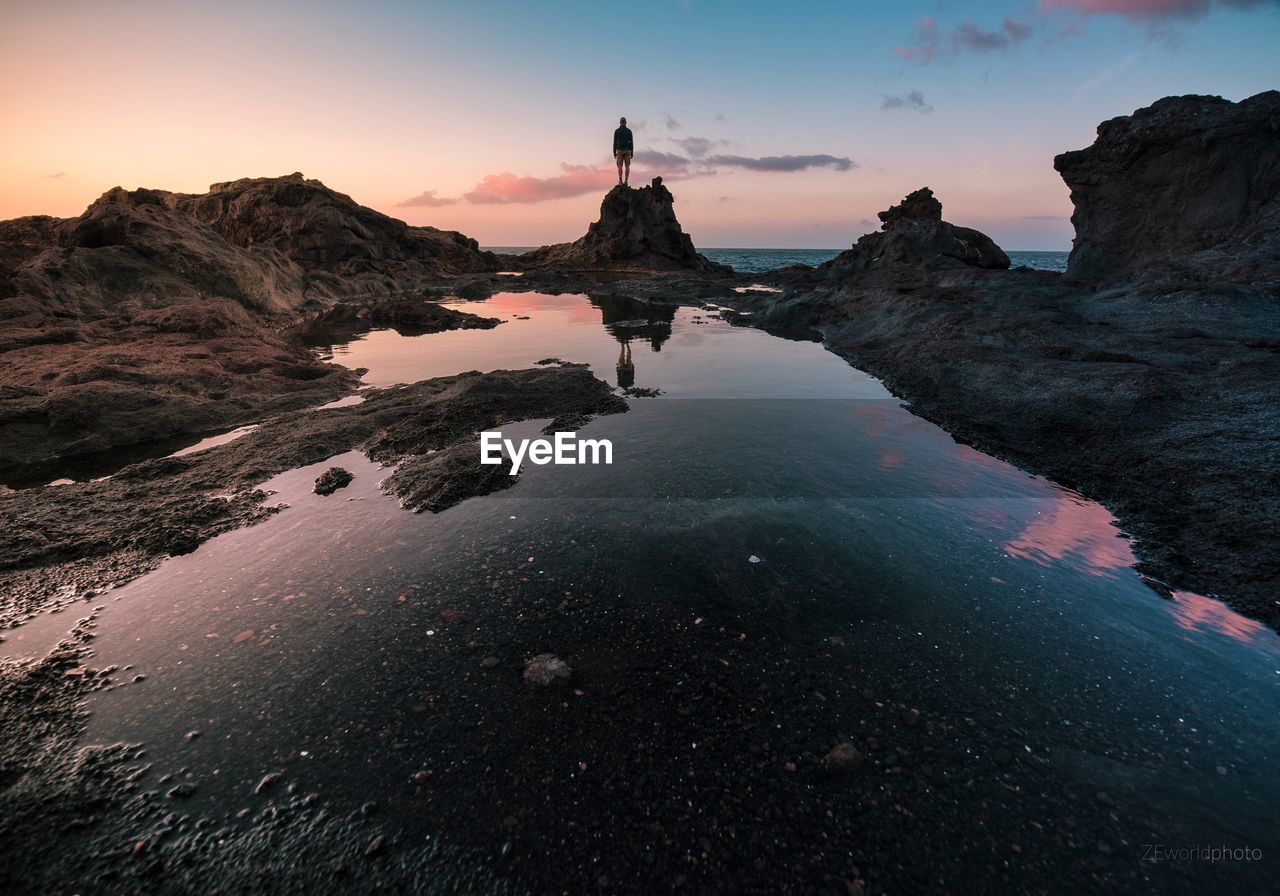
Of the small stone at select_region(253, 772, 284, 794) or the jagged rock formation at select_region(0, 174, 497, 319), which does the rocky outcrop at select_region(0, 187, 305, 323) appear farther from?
the small stone at select_region(253, 772, 284, 794)

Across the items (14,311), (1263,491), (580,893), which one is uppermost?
(14,311)

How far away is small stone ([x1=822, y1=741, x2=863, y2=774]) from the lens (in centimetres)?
337

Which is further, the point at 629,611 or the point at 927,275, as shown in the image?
the point at 927,275

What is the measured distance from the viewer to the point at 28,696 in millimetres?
3764

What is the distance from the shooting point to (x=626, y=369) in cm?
1519

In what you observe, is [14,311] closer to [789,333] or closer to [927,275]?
[789,333]

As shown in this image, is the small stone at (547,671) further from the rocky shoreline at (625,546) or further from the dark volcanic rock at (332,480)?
the dark volcanic rock at (332,480)

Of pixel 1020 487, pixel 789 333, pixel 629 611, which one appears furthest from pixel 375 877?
pixel 789 333

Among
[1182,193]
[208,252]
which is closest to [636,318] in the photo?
[208,252]

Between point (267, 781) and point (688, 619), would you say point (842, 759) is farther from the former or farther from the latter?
point (267, 781)

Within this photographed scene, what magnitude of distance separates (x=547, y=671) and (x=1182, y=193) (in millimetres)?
26658

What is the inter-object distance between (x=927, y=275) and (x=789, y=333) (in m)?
9.07

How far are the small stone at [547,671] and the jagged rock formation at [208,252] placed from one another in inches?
822

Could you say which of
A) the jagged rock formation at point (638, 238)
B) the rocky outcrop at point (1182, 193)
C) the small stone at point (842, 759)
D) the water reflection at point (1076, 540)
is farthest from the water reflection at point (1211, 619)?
the jagged rock formation at point (638, 238)
